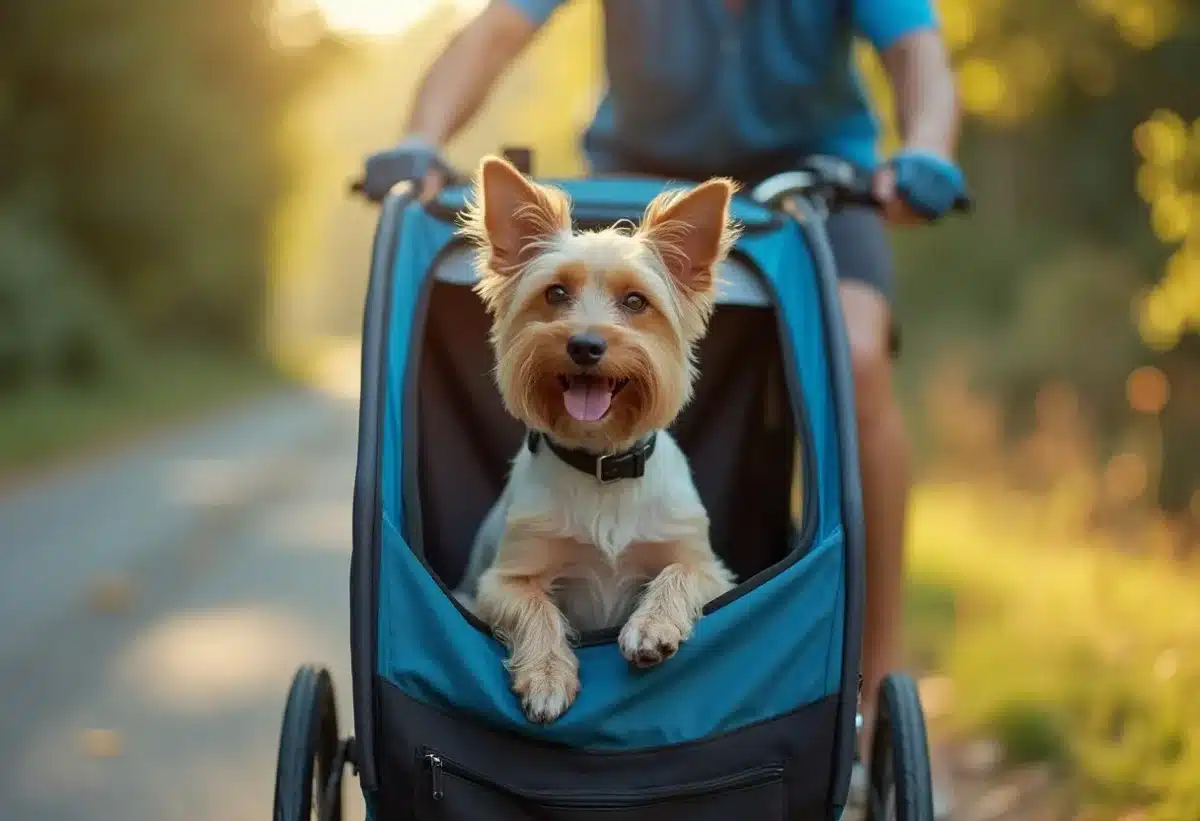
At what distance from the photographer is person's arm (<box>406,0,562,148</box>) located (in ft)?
11.9

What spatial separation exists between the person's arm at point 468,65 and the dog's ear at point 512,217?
72 centimetres

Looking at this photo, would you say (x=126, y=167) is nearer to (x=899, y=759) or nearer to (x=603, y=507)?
(x=603, y=507)

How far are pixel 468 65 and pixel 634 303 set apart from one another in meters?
1.11

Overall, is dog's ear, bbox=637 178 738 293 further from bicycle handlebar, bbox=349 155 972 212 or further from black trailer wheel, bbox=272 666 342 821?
black trailer wheel, bbox=272 666 342 821

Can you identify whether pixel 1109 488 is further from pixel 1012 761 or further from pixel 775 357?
pixel 775 357

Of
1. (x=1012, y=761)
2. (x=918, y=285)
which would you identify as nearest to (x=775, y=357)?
(x=1012, y=761)

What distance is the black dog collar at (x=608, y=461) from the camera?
290 centimetres

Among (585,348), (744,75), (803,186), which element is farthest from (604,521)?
(744,75)

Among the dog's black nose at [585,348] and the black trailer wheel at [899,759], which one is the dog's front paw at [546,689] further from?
the black trailer wheel at [899,759]

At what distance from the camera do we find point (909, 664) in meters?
5.62

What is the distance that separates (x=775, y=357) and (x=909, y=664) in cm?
250

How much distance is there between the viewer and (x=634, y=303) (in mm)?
2854

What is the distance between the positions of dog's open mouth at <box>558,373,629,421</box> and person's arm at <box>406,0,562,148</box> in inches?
41.6

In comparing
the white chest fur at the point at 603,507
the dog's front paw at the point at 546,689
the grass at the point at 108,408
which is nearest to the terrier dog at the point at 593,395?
the white chest fur at the point at 603,507
